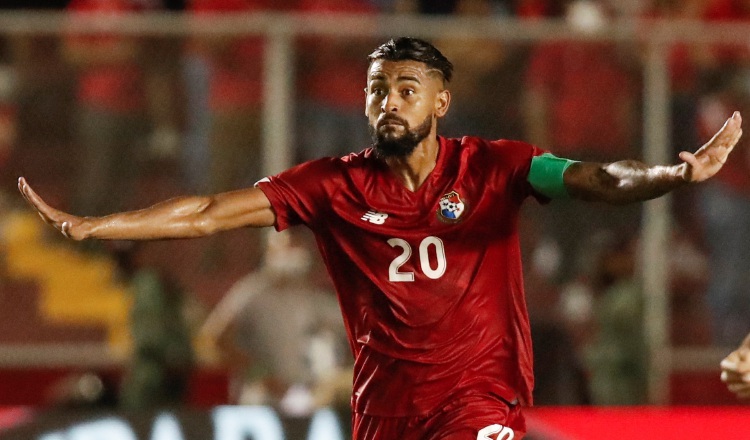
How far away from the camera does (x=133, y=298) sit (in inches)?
344

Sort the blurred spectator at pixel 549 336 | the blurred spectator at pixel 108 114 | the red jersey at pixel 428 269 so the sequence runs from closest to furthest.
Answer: the red jersey at pixel 428 269, the blurred spectator at pixel 549 336, the blurred spectator at pixel 108 114

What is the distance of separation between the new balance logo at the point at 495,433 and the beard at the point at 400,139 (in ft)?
3.52

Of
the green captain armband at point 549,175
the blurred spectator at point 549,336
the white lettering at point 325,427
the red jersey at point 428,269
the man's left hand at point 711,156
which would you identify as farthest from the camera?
the blurred spectator at point 549,336

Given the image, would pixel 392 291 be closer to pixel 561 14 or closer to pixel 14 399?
pixel 14 399

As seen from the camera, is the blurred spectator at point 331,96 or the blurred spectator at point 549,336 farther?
the blurred spectator at point 331,96

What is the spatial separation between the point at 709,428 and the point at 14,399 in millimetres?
4397

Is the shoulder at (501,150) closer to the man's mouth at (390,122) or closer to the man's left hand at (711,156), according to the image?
the man's mouth at (390,122)

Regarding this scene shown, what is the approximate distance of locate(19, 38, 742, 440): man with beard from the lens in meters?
5.16

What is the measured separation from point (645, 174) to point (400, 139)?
3.08 ft

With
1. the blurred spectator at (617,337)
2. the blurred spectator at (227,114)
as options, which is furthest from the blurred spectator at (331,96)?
the blurred spectator at (617,337)

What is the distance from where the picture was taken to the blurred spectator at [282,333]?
8398mm

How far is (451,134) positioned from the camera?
8953mm

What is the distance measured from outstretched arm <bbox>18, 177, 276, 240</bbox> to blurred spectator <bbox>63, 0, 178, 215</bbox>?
12.2 ft

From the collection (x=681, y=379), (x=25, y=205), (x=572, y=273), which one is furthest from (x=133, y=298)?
(x=681, y=379)
